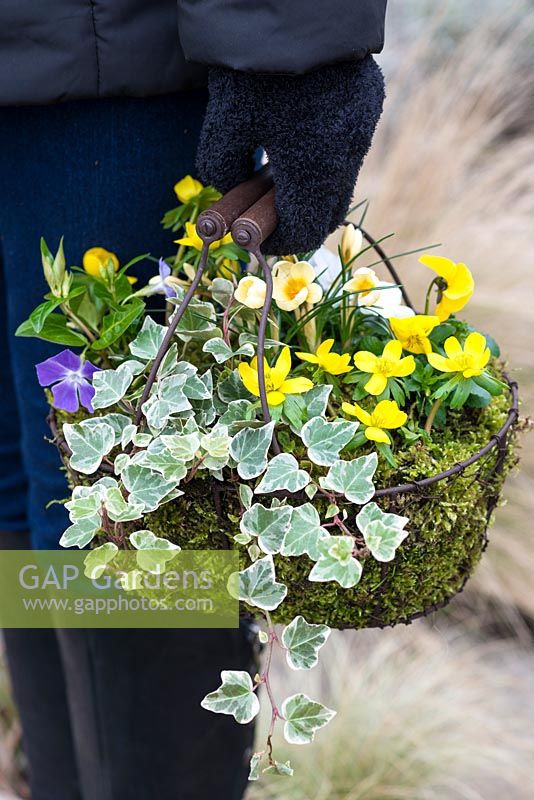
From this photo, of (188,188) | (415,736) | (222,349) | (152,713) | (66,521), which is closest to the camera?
(222,349)

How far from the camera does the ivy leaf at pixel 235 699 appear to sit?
73 centimetres

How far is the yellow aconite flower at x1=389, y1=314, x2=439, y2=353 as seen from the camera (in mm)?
803

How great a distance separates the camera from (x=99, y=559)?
754mm

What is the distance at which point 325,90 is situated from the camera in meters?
0.76

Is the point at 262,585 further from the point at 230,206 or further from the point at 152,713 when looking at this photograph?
the point at 152,713

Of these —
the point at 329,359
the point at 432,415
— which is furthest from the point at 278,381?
the point at 432,415

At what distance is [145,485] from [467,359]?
311 millimetres

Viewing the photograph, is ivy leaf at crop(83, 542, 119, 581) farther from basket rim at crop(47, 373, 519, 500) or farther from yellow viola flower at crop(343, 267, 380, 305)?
yellow viola flower at crop(343, 267, 380, 305)

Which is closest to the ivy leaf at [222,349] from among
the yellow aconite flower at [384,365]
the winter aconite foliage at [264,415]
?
the winter aconite foliage at [264,415]

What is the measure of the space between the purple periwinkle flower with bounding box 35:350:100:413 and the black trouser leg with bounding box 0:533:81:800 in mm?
474

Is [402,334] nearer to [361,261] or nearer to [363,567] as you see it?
[363,567]

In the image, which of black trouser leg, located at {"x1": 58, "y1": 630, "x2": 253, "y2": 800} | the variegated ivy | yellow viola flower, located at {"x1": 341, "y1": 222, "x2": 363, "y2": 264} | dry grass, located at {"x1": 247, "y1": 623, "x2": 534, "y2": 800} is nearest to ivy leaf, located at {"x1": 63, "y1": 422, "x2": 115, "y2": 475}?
the variegated ivy

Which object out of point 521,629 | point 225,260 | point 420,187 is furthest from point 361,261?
point 521,629

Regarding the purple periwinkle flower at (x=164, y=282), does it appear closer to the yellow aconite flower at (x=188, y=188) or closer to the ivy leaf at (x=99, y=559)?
the yellow aconite flower at (x=188, y=188)
